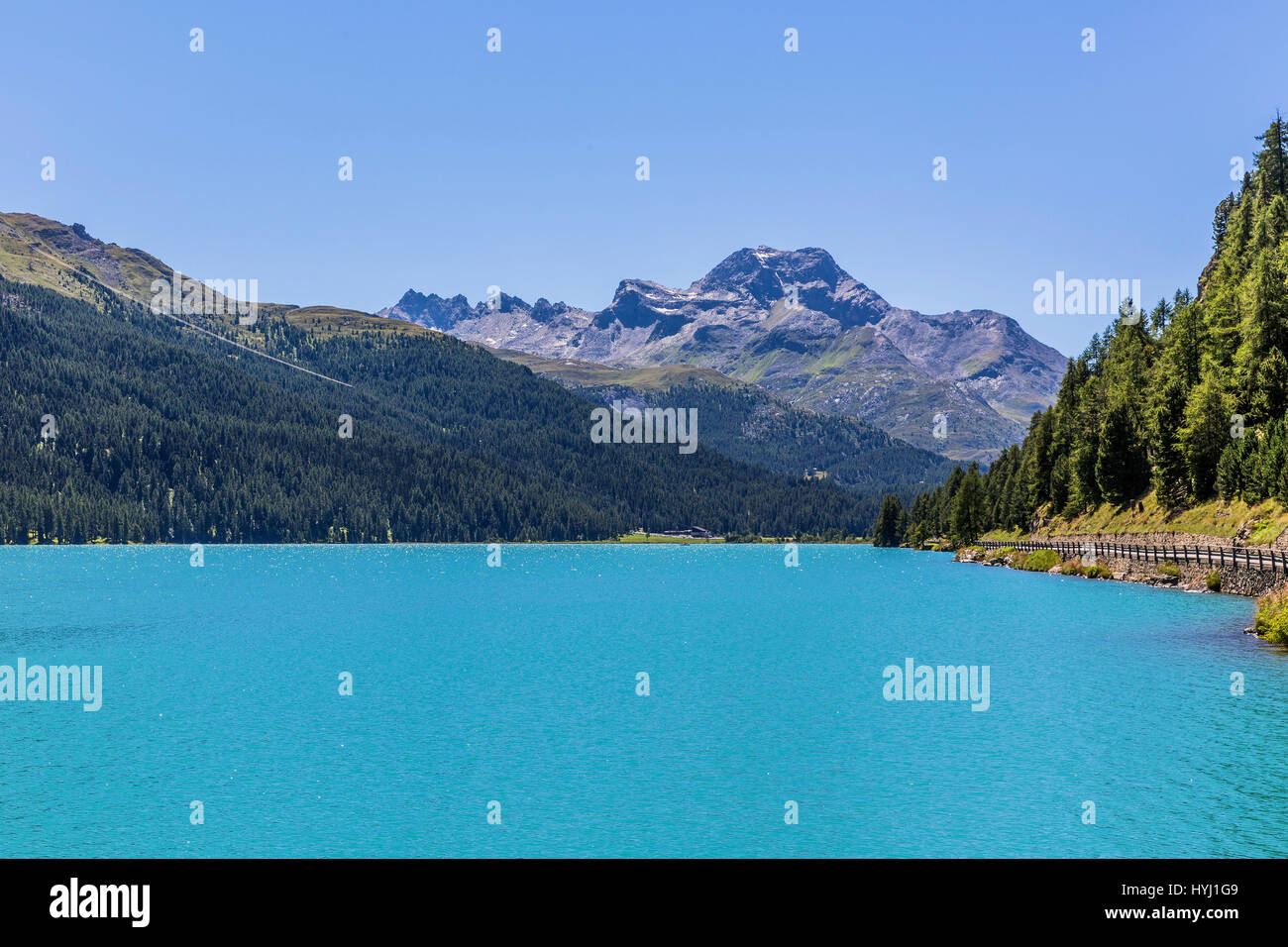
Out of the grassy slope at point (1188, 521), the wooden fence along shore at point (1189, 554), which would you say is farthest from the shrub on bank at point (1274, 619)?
the grassy slope at point (1188, 521)

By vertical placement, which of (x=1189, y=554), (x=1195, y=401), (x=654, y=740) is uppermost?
(x=1195, y=401)

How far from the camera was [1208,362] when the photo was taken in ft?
329

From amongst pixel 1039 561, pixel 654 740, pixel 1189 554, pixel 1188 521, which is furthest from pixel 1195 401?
pixel 654 740

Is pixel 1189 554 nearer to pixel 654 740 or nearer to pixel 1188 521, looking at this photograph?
pixel 1188 521

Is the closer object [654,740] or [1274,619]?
[654,740]

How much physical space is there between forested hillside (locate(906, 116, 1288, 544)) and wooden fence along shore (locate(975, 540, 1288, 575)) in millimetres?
5938

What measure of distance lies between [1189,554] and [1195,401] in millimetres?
19923

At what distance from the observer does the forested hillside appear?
88.4m

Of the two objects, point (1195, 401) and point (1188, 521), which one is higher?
point (1195, 401)

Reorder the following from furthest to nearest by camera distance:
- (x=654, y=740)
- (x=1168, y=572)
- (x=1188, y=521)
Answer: (x=1188, y=521)
(x=1168, y=572)
(x=654, y=740)

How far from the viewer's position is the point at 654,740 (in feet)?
112

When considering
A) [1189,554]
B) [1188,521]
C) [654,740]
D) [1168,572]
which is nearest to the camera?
[654,740]

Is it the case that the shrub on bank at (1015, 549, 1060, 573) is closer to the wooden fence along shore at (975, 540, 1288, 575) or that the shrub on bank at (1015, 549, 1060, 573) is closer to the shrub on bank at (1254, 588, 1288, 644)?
the wooden fence along shore at (975, 540, 1288, 575)
